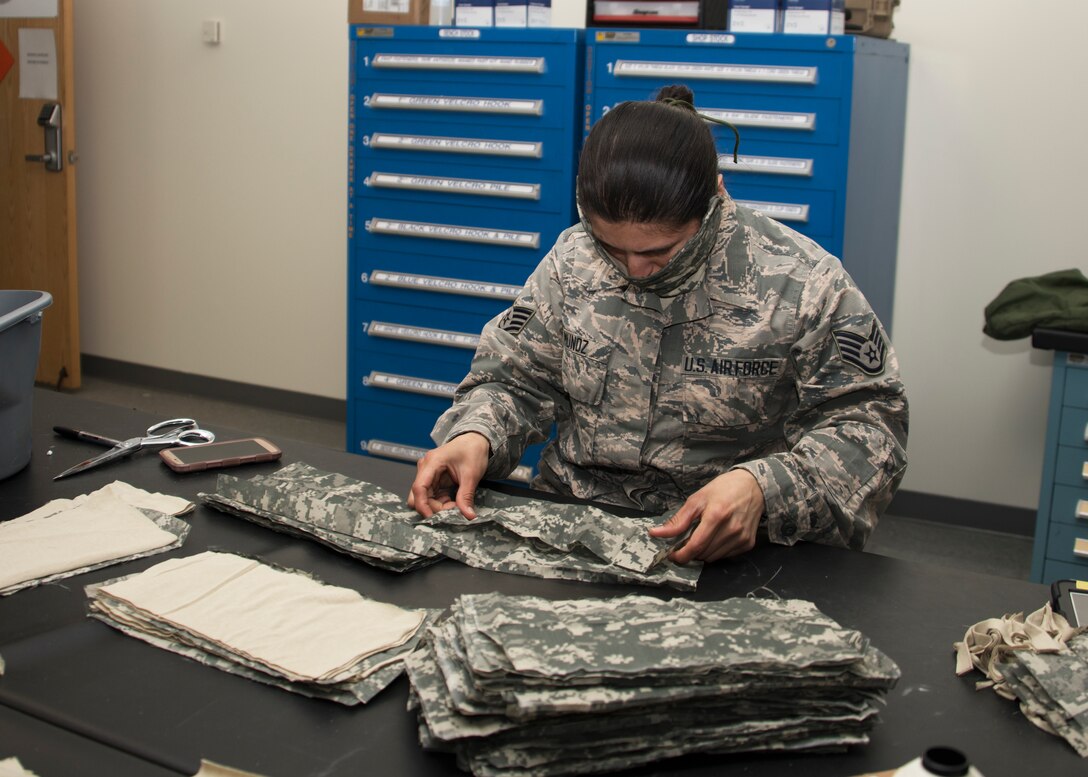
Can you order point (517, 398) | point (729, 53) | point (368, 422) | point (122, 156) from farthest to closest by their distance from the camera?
point (122, 156) < point (368, 422) < point (729, 53) < point (517, 398)

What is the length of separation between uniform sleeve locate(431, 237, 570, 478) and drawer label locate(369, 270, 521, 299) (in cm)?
153

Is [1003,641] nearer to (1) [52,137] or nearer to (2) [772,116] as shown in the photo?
(2) [772,116]

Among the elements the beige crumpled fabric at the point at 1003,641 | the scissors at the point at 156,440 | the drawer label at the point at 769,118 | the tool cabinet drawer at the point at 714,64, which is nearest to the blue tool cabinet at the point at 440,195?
the tool cabinet drawer at the point at 714,64

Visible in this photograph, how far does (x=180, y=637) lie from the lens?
1103 millimetres

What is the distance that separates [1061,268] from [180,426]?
2567mm

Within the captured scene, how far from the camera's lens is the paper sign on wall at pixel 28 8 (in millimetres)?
4500

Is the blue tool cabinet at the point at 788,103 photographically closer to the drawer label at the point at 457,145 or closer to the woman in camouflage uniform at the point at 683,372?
the drawer label at the point at 457,145

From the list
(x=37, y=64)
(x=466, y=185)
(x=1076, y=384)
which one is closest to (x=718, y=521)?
(x=1076, y=384)

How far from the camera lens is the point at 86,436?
1719 millimetres

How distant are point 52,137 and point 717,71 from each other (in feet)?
9.86

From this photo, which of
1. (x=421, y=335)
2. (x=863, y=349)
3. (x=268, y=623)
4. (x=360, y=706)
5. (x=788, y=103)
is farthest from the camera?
(x=421, y=335)

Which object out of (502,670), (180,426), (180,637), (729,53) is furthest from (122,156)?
(502,670)

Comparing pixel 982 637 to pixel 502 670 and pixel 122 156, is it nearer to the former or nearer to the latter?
pixel 502 670

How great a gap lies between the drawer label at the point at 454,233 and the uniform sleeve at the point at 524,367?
152 centimetres
